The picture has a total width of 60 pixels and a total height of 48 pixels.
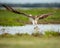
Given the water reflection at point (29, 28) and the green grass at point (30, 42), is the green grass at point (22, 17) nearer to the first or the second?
the water reflection at point (29, 28)

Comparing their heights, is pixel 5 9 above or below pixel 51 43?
above

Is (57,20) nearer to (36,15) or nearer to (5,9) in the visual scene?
(36,15)

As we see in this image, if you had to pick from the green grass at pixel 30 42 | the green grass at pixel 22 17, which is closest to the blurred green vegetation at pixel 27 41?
the green grass at pixel 30 42

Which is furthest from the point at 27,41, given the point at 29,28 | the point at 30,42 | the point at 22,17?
the point at 22,17

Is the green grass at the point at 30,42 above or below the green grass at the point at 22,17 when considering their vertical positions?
below

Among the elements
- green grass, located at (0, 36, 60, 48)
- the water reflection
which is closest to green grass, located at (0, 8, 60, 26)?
the water reflection

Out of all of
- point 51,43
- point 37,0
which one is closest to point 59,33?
point 51,43

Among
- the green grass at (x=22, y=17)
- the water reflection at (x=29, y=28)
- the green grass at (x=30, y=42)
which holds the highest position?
the green grass at (x=22, y=17)

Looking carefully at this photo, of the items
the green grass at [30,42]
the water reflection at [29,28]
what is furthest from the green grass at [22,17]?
the green grass at [30,42]

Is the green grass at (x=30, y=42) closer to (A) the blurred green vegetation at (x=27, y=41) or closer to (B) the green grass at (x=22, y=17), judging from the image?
(A) the blurred green vegetation at (x=27, y=41)
